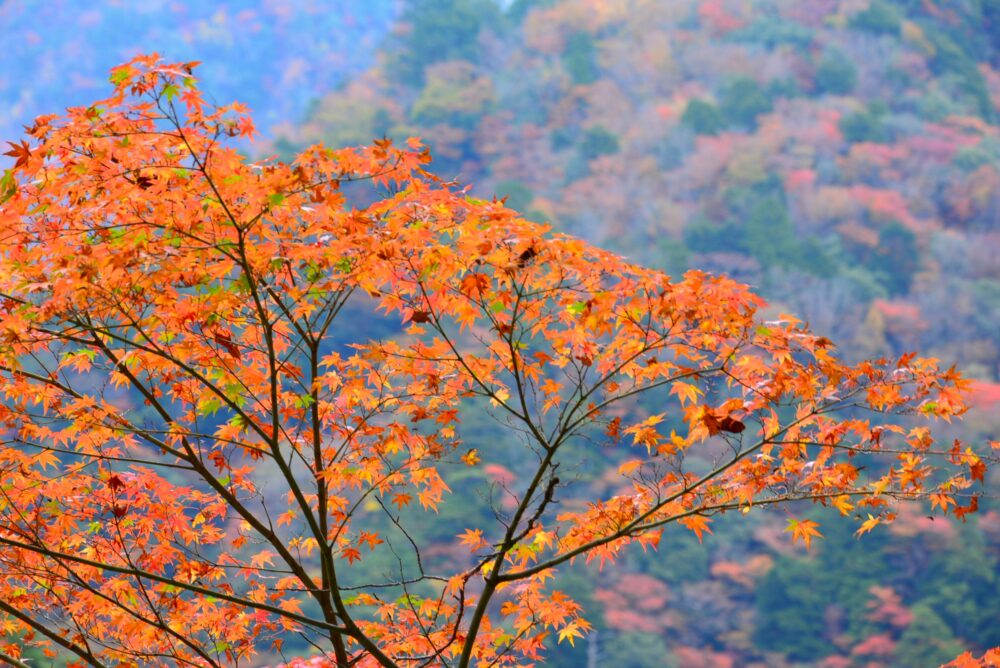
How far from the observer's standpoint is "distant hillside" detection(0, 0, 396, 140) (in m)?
54.7

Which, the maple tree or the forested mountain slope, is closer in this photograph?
the maple tree

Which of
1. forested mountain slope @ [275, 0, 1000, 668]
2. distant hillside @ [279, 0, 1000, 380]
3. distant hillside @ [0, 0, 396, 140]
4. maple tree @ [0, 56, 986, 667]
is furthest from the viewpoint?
distant hillside @ [0, 0, 396, 140]

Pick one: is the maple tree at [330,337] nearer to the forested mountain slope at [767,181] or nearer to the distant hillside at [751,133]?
the forested mountain slope at [767,181]

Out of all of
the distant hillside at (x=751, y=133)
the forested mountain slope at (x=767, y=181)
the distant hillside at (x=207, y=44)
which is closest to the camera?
the forested mountain slope at (x=767, y=181)

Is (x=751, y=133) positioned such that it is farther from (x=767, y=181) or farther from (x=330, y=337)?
(x=330, y=337)

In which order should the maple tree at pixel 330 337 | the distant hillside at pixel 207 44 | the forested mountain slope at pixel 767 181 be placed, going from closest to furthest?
the maple tree at pixel 330 337 → the forested mountain slope at pixel 767 181 → the distant hillside at pixel 207 44

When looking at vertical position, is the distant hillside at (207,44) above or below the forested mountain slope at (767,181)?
above

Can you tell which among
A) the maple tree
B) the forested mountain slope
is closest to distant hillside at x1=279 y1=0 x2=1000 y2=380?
the forested mountain slope

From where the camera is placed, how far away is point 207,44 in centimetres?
5734

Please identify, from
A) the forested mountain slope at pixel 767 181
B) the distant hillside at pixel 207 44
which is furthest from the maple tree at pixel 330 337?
the distant hillside at pixel 207 44

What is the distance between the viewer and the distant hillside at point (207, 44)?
54.7 m

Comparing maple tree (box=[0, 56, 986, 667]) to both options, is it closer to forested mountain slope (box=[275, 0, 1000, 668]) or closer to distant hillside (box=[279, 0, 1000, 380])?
forested mountain slope (box=[275, 0, 1000, 668])

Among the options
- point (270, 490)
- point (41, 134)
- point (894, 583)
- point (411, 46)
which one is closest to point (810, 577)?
point (894, 583)

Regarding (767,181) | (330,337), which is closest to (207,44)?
(767,181)
